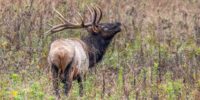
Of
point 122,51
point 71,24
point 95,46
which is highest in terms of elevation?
point 71,24

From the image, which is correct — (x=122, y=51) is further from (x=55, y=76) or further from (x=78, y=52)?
(x=55, y=76)

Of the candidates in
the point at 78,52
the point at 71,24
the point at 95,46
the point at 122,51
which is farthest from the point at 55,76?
the point at 122,51

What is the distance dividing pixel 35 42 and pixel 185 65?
3366mm

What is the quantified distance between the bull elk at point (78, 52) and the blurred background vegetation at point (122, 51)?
0.62 ft

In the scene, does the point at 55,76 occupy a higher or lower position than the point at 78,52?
lower

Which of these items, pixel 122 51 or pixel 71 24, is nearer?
pixel 71 24

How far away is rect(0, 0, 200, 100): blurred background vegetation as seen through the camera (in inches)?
416

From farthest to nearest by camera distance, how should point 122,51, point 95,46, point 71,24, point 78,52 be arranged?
1. point 122,51
2. point 95,46
3. point 71,24
4. point 78,52

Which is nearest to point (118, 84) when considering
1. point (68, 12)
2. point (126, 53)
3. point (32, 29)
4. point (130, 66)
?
point (130, 66)

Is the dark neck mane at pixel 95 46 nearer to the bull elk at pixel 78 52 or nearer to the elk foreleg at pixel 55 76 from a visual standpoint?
the bull elk at pixel 78 52

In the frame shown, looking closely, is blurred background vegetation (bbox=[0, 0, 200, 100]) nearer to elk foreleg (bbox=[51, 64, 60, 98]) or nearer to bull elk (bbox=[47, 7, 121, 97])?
elk foreleg (bbox=[51, 64, 60, 98])

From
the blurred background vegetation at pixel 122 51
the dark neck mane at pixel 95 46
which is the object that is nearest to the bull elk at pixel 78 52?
the dark neck mane at pixel 95 46

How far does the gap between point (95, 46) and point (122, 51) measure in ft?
5.67

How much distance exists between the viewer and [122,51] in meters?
14.7
